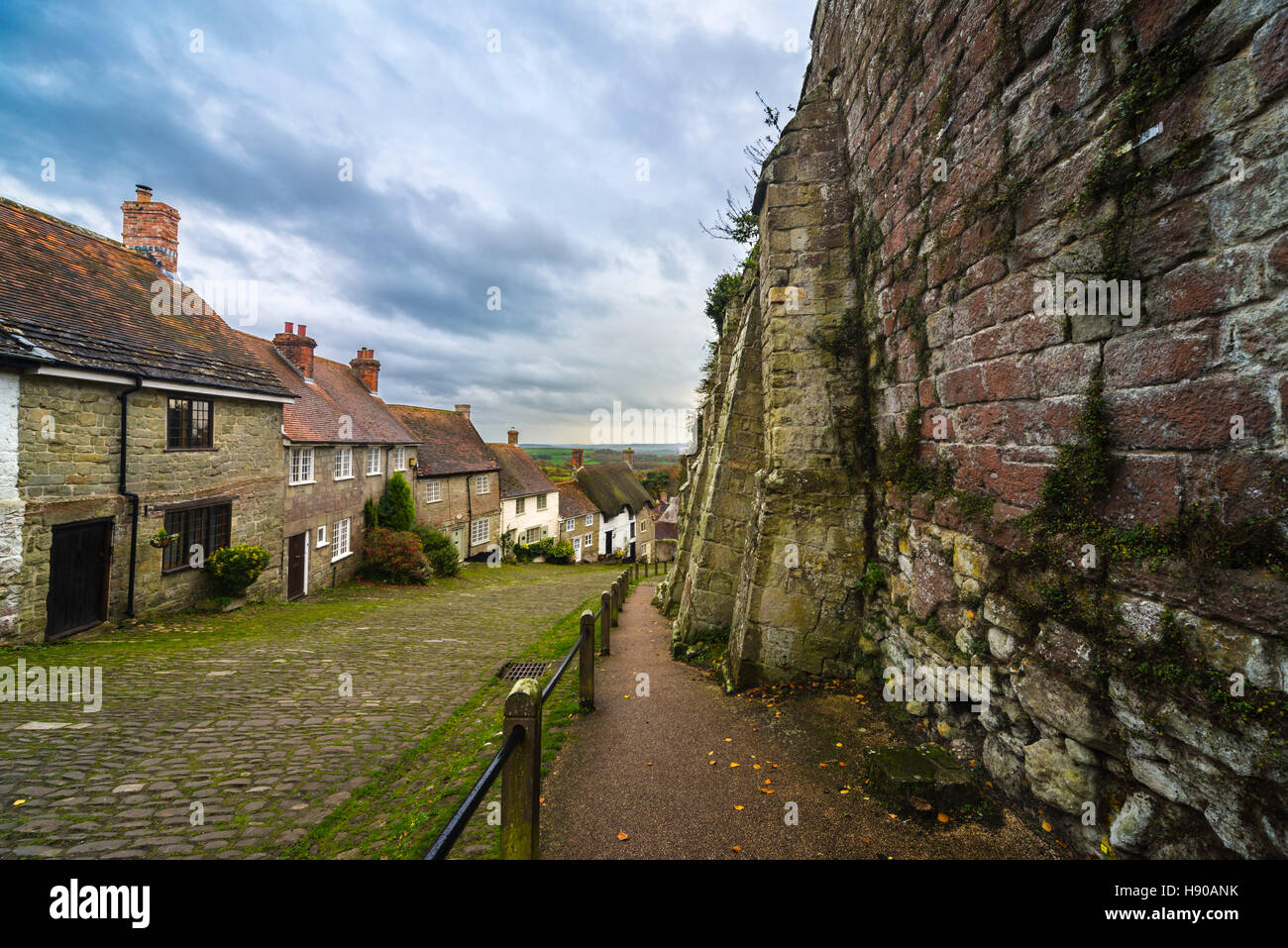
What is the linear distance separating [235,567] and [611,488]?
3135 centimetres

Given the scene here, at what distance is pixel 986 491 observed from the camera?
11.3 ft

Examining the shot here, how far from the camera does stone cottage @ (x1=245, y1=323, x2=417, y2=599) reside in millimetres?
15930

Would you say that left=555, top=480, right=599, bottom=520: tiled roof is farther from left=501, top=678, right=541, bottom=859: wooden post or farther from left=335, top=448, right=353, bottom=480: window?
left=501, top=678, right=541, bottom=859: wooden post

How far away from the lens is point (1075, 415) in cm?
270

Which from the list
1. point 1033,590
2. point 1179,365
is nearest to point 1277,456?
point 1179,365

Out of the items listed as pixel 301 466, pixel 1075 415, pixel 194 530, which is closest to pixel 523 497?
pixel 301 466

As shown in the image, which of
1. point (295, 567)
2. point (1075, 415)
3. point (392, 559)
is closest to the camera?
point (1075, 415)

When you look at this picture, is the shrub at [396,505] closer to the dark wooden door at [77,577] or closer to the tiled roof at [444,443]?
the tiled roof at [444,443]

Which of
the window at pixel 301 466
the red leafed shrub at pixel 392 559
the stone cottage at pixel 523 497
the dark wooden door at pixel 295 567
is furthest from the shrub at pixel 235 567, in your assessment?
the stone cottage at pixel 523 497

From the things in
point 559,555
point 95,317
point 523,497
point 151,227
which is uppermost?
point 151,227

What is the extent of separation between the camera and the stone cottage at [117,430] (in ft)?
28.1

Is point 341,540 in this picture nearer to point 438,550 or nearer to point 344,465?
point 344,465

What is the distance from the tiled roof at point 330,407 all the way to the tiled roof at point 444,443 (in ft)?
5.60
